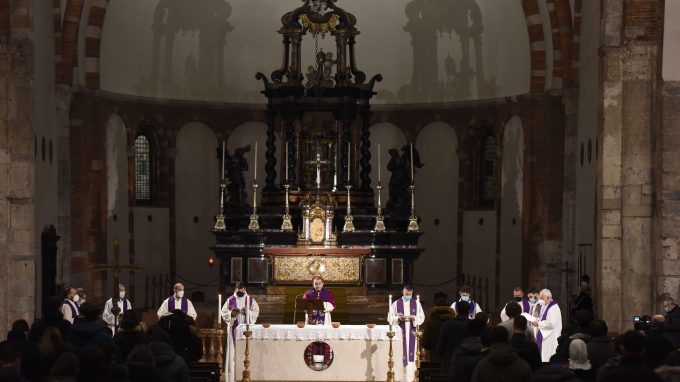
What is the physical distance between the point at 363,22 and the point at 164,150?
6258mm

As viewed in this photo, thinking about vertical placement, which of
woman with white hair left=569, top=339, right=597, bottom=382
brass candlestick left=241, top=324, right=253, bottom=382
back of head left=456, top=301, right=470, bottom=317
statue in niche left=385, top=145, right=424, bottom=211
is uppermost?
statue in niche left=385, top=145, right=424, bottom=211

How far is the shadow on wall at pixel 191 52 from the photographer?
3183 cm

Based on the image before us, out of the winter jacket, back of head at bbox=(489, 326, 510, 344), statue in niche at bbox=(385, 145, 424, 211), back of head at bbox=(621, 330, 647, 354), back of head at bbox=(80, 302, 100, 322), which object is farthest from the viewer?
statue in niche at bbox=(385, 145, 424, 211)

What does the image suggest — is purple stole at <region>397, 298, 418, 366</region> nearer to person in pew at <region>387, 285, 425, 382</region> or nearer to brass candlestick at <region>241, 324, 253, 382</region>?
person in pew at <region>387, 285, 425, 382</region>

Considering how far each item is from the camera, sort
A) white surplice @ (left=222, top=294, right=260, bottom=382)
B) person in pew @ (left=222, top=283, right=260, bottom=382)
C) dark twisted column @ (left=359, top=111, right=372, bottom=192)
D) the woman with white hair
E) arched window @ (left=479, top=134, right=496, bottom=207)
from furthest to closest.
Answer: arched window @ (left=479, top=134, right=496, bottom=207) → dark twisted column @ (left=359, top=111, right=372, bottom=192) → person in pew @ (left=222, top=283, right=260, bottom=382) → white surplice @ (left=222, top=294, right=260, bottom=382) → the woman with white hair

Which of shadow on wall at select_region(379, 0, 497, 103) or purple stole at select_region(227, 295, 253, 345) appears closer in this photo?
purple stole at select_region(227, 295, 253, 345)

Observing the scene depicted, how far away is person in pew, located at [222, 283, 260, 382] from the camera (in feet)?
65.4

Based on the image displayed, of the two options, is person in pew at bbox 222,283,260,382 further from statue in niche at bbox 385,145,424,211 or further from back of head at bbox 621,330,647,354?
back of head at bbox 621,330,647,354

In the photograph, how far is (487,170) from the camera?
108 ft

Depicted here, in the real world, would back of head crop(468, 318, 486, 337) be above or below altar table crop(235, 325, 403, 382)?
above

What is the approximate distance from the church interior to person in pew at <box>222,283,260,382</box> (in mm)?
822

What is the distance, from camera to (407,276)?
92.3 feet

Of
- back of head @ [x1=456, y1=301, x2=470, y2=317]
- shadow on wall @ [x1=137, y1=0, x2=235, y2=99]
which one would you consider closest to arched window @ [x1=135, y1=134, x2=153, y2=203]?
shadow on wall @ [x1=137, y1=0, x2=235, y2=99]

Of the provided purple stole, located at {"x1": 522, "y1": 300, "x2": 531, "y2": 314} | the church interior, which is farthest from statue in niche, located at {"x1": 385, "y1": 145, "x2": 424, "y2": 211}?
purple stole, located at {"x1": 522, "y1": 300, "x2": 531, "y2": 314}
